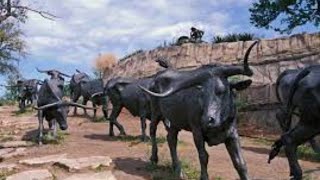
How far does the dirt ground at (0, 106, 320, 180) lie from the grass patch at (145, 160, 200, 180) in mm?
109

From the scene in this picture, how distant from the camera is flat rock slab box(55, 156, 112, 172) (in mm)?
10859

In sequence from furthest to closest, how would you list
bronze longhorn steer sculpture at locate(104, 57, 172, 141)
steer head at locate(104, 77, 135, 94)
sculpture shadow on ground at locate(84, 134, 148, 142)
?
steer head at locate(104, 77, 135, 94)
sculpture shadow on ground at locate(84, 134, 148, 142)
bronze longhorn steer sculpture at locate(104, 57, 172, 141)

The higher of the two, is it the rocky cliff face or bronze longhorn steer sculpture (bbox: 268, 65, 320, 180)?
the rocky cliff face

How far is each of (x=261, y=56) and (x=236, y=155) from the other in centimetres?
1364

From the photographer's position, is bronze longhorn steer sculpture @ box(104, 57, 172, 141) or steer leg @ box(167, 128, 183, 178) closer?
steer leg @ box(167, 128, 183, 178)

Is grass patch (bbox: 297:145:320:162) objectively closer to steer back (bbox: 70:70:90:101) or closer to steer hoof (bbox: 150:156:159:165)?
steer hoof (bbox: 150:156:159:165)

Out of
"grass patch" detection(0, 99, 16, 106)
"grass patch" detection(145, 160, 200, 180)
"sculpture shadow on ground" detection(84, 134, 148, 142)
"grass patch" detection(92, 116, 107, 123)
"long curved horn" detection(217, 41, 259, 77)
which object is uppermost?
"long curved horn" detection(217, 41, 259, 77)

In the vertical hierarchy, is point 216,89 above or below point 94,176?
above

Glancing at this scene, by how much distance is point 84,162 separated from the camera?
11133mm

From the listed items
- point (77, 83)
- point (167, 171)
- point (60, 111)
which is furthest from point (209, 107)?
point (77, 83)

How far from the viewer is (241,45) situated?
76.0 feet

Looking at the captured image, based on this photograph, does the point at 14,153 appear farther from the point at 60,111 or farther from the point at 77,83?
the point at 77,83

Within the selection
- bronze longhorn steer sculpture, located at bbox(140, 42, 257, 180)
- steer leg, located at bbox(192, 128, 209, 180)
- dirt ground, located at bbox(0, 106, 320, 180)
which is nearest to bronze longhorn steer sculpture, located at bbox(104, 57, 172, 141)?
dirt ground, located at bbox(0, 106, 320, 180)

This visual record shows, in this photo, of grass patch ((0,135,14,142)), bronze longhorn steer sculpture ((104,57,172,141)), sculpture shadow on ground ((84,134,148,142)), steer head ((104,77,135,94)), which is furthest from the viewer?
steer head ((104,77,135,94))
